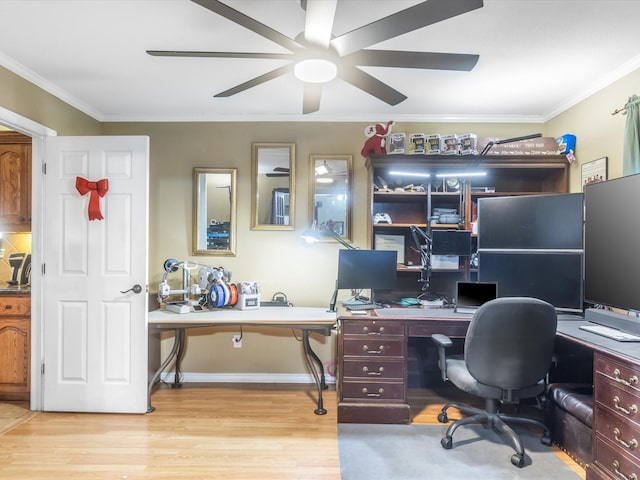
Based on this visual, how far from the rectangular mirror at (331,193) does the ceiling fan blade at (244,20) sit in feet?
5.62

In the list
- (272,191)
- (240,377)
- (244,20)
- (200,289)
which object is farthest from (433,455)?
(244,20)

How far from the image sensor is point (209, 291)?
121 inches

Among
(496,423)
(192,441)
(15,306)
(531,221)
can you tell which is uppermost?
(531,221)

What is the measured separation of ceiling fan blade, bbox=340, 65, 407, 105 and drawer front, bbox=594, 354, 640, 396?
1.76m

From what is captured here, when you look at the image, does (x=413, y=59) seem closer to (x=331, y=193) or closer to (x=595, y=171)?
(x=331, y=193)

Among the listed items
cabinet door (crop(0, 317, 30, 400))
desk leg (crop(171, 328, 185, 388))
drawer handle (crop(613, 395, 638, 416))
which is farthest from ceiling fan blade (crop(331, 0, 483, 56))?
cabinet door (crop(0, 317, 30, 400))

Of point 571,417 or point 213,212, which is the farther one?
point 213,212

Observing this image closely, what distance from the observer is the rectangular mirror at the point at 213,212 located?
→ 11.2 ft

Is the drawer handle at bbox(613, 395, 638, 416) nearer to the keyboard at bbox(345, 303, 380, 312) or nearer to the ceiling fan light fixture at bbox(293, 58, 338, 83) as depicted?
the keyboard at bbox(345, 303, 380, 312)

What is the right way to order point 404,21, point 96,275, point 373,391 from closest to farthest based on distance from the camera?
point 404,21
point 373,391
point 96,275

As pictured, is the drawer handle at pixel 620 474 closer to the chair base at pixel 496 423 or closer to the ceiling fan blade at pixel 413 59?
the chair base at pixel 496 423

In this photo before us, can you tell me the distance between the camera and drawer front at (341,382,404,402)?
2627mm

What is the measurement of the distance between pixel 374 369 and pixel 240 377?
1.40m

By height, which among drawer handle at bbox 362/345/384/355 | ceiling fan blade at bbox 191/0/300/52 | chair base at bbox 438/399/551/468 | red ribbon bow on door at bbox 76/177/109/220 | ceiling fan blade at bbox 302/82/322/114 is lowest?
chair base at bbox 438/399/551/468
